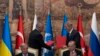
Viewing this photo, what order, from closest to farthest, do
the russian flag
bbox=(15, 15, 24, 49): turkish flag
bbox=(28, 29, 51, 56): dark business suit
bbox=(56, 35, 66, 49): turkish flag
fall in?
bbox=(28, 29, 51, 56): dark business suit, the russian flag, bbox=(56, 35, 66, 49): turkish flag, bbox=(15, 15, 24, 49): turkish flag

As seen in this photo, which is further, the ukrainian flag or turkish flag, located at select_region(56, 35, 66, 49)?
turkish flag, located at select_region(56, 35, 66, 49)

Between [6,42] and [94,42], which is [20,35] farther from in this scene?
[94,42]

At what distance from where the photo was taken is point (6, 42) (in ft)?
33.4

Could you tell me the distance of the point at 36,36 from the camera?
912 centimetres

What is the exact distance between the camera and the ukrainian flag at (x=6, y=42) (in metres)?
9.88

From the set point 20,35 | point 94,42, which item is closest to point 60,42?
point 94,42

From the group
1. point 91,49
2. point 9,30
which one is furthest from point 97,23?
point 9,30

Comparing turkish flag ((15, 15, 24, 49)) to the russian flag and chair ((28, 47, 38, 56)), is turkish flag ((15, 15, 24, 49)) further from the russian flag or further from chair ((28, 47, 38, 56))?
the russian flag

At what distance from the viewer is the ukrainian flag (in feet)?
32.4

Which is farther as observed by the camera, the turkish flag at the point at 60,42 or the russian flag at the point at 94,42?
the turkish flag at the point at 60,42

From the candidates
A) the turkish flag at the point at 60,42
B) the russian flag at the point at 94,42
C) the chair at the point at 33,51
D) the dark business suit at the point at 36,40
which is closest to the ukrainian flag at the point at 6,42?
the dark business suit at the point at 36,40

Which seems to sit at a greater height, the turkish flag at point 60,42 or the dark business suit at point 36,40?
the dark business suit at point 36,40

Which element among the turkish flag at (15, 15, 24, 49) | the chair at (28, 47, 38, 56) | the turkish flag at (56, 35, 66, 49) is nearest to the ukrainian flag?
the turkish flag at (15, 15, 24, 49)

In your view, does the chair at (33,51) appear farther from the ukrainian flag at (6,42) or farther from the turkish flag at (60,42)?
the turkish flag at (60,42)
